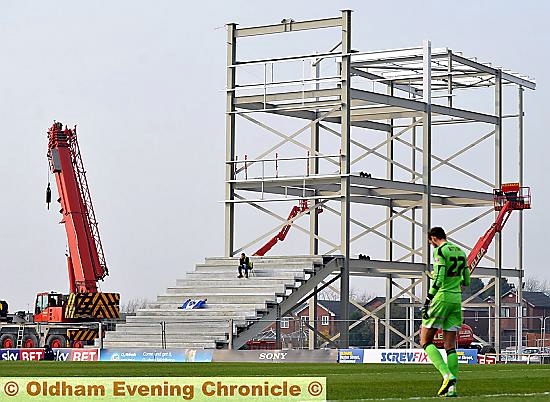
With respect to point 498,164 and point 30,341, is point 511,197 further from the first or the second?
point 30,341

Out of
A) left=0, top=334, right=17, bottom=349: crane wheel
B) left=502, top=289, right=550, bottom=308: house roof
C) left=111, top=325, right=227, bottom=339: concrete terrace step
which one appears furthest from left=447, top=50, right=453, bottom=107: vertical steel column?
left=502, top=289, right=550, bottom=308: house roof

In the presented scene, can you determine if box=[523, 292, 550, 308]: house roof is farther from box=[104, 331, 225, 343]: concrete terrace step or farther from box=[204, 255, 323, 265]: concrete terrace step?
box=[104, 331, 225, 343]: concrete terrace step

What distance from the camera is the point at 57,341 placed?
188ft

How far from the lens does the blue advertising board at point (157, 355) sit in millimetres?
41625

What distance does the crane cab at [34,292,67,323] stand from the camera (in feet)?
193

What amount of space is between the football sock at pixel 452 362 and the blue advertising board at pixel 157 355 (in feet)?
82.3

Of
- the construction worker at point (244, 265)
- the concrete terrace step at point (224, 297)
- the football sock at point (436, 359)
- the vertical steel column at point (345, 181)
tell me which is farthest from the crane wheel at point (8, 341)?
the football sock at point (436, 359)

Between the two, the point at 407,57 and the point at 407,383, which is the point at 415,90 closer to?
the point at 407,57

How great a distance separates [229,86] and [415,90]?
10956 mm

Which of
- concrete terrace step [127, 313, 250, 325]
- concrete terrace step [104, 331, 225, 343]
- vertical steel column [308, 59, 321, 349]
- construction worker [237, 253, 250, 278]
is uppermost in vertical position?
vertical steel column [308, 59, 321, 349]

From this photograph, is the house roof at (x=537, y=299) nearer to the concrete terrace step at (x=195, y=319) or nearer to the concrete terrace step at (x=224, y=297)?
the concrete terrace step at (x=224, y=297)

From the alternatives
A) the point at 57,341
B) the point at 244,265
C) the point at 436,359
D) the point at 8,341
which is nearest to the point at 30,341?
the point at 8,341

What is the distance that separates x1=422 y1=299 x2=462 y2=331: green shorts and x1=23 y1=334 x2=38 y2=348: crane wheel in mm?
43483

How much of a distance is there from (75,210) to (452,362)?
43984 millimetres
